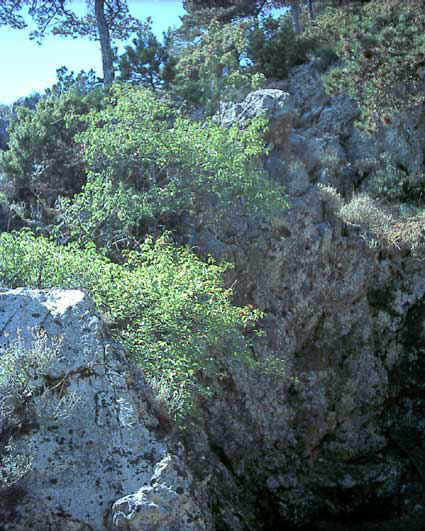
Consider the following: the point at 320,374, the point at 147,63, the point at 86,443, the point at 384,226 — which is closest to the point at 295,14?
the point at 147,63

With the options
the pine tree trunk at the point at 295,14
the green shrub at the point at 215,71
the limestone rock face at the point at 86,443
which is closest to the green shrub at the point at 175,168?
the green shrub at the point at 215,71

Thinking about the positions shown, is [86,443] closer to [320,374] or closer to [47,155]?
[320,374]

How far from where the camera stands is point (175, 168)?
44.1 ft

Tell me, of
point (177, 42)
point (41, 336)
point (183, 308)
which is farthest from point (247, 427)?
point (177, 42)

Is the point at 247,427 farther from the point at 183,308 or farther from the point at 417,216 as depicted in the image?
the point at 417,216

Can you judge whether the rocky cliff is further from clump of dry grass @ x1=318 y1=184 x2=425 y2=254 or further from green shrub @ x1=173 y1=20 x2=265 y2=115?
green shrub @ x1=173 y1=20 x2=265 y2=115

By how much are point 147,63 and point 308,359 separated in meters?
12.5

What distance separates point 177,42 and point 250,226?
14.3 m

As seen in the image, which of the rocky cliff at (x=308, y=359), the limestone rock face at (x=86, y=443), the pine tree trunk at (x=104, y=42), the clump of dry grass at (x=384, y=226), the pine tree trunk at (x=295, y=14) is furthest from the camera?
the pine tree trunk at (x=295, y=14)

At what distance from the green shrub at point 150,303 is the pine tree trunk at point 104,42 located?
12754 mm

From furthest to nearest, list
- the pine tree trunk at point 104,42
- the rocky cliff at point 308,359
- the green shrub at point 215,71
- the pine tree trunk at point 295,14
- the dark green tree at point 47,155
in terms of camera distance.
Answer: the pine tree trunk at point 295,14 < the pine tree trunk at point 104,42 < the green shrub at point 215,71 < the dark green tree at point 47,155 < the rocky cliff at point 308,359

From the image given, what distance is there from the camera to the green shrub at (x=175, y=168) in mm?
12945

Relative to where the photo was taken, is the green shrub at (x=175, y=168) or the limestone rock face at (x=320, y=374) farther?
the green shrub at (x=175, y=168)

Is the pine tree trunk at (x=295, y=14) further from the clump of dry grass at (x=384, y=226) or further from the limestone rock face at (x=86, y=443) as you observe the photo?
the limestone rock face at (x=86, y=443)
